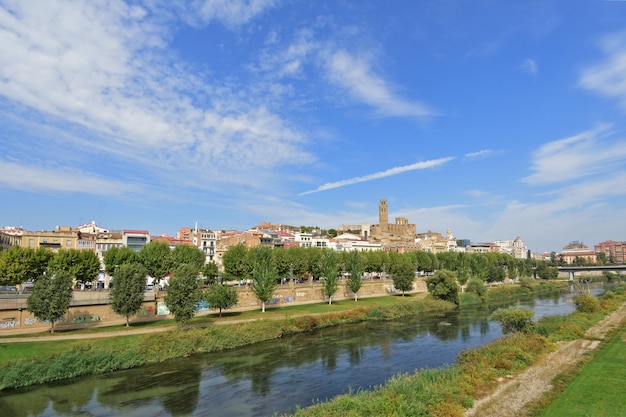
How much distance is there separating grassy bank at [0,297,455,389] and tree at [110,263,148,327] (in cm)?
599

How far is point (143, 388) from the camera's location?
33.2 meters

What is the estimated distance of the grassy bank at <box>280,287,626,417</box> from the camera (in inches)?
872

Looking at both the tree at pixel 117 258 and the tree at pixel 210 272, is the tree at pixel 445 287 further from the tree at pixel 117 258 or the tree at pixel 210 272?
the tree at pixel 117 258

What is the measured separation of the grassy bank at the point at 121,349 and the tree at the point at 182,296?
Result: 1.86 m

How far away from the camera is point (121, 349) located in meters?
41.2

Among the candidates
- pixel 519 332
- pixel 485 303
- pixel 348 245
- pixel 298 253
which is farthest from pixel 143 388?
pixel 348 245

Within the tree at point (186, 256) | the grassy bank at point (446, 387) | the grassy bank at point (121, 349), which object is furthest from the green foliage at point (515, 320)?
the tree at point (186, 256)

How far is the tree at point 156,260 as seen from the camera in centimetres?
7606

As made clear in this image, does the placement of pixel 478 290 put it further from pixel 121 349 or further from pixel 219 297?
pixel 121 349

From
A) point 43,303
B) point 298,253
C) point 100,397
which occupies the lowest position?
point 100,397

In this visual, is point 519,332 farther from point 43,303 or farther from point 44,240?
point 44,240

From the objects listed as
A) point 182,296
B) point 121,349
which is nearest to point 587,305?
point 182,296

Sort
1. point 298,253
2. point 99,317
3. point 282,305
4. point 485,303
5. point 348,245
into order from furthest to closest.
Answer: point 348,245, point 298,253, point 485,303, point 282,305, point 99,317

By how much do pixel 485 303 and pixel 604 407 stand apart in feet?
237
